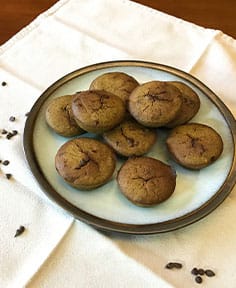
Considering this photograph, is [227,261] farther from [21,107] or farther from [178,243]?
[21,107]

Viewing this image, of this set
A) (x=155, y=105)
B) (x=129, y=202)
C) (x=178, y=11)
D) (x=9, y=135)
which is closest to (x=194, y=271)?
(x=129, y=202)

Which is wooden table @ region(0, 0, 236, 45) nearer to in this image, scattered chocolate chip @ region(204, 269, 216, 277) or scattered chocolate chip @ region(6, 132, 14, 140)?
scattered chocolate chip @ region(6, 132, 14, 140)

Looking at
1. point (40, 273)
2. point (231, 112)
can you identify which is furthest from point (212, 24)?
point (40, 273)

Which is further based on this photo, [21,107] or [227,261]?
[21,107]

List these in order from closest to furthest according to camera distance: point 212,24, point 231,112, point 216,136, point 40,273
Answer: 1. point 40,273
2. point 216,136
3. point 231,112
4. point 212,24

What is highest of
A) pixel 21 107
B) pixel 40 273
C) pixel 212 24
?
pixel 212 24

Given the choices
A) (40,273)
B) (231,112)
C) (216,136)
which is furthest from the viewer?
(231,112)

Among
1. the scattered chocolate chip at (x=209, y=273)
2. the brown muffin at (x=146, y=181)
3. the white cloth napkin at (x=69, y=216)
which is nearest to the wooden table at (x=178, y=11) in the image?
the white cloth napkin at (x=69, y=216)
